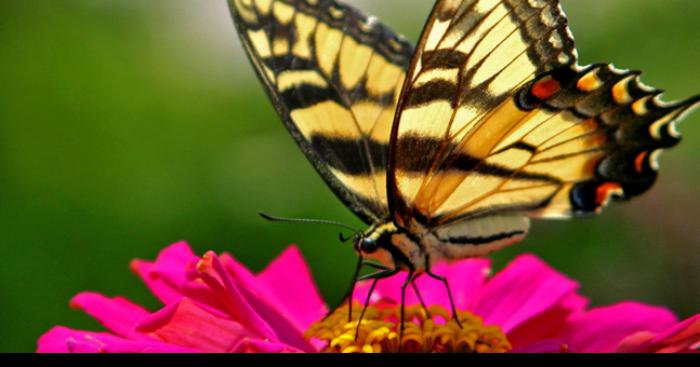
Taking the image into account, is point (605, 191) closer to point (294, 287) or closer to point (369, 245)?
point (369, 245)

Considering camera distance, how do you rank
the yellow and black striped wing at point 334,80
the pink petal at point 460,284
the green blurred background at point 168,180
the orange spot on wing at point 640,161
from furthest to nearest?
the green blurred background at point 168,180, the pink petal at point 460,284, the yellow and black striped wing at point 334,80, the orange spot on wing at point 640,161

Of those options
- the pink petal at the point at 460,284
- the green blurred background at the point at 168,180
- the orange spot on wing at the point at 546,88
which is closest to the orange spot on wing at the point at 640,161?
the orange spot on wing at the point at 546,88

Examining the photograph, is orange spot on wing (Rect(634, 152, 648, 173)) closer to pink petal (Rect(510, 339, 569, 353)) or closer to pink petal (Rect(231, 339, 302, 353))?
pink petal (Rect(510, 339, 569, 353))

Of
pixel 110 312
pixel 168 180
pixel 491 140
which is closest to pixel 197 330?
pixel 110 312

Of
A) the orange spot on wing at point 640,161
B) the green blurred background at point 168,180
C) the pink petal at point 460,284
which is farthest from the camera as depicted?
the green blurred background at point 168,180

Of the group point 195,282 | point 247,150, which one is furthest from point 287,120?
point 247,150

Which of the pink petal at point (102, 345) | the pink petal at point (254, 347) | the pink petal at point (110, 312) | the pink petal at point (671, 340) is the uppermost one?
the pink petal at point (671, 340)

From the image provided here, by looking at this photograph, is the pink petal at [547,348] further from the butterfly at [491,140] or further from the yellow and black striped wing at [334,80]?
the yellow and black striped wing at [334,80]

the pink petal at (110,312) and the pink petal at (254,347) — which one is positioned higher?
the pink petal at (110,312)
